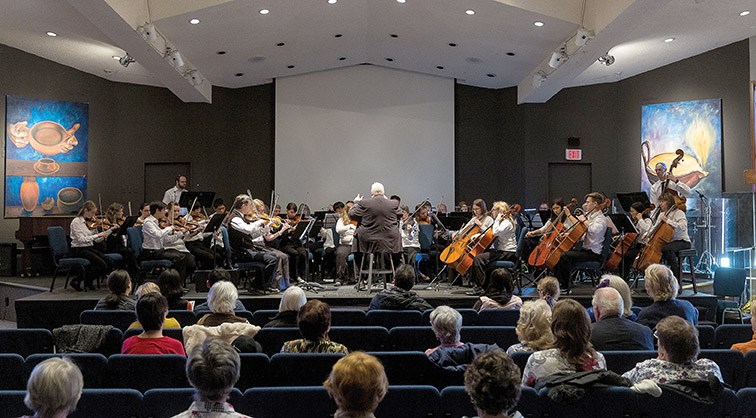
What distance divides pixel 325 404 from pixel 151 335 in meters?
1.51

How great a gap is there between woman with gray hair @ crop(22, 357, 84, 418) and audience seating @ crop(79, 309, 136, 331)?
278 centimetres

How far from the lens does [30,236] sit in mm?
10953

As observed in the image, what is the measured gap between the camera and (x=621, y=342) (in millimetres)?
3791

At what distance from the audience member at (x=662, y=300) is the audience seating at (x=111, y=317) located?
12.3 ft

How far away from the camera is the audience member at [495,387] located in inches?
91.1

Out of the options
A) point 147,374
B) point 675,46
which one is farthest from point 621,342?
point 675,46

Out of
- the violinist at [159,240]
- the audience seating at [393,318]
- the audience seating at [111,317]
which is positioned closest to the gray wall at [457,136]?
the violinist at [159,240]

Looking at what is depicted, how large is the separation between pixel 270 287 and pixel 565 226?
12.6 ft

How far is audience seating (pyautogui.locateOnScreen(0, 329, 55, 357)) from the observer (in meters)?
4.25

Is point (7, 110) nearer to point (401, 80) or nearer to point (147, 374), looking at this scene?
point (401, 80)

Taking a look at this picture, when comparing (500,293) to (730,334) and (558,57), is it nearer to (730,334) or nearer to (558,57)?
(730,334)

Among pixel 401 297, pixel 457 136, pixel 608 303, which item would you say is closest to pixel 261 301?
pixel 401 297

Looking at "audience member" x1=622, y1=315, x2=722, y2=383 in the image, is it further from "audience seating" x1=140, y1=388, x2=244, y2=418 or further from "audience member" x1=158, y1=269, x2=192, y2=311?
"audience member" x1=158, y1=269, x2=192, y2=311

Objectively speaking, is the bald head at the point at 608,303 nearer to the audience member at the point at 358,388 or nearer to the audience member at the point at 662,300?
the audience member at the point at 662,300
